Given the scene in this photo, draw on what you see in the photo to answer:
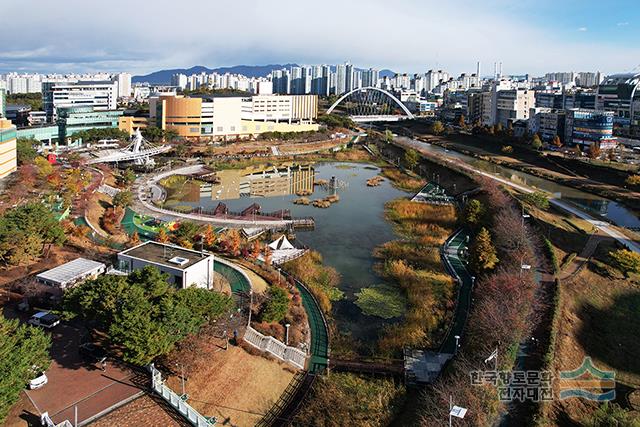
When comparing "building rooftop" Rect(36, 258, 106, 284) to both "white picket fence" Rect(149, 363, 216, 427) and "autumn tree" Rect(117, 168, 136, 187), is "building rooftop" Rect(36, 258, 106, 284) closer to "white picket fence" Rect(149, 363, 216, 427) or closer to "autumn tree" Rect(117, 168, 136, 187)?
"white picket fence" Rect(149, 363, 216, 427)

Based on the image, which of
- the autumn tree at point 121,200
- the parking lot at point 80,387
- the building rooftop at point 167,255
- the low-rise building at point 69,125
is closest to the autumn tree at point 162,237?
the building rooftop at point 167,255

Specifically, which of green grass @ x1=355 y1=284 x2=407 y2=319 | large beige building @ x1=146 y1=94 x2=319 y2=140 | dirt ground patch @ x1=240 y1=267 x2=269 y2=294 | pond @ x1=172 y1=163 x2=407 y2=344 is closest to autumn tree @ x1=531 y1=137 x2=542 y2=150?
pond @ x1=172 y1=163 x2=407 y2=344

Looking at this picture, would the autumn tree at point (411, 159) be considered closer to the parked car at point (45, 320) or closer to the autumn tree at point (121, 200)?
the autumn tree at point (121, 200)

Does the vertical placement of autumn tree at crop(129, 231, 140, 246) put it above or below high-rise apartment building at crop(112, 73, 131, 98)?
below

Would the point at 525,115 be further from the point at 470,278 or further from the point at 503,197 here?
the point at 470,278

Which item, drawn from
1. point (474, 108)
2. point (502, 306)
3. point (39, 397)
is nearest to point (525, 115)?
point (474, 108)

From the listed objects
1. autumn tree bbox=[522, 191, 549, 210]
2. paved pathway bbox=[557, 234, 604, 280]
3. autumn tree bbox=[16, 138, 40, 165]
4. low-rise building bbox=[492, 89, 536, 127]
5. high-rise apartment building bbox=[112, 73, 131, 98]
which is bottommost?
→ paved pathway bbox=[557, 234, 604, 280]
